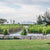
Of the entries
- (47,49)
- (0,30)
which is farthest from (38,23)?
(47,49)

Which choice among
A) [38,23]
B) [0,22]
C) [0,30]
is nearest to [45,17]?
[38,23]

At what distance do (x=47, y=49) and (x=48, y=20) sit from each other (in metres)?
14.6

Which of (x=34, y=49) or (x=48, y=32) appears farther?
(x=48, y=32)

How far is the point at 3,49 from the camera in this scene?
442 cm

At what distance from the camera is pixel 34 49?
14.6 ft

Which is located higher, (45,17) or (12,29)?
(45,17)

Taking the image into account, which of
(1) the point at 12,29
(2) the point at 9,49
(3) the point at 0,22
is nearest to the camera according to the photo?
(2) the point at 9,49

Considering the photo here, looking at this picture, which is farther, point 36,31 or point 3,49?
point 36,31

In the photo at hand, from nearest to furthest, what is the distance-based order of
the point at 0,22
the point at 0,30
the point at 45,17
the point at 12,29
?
the point at 0,30
the point at 12,29
the point at 45,17
the point at 0,22

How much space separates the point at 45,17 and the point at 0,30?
584 centimetres

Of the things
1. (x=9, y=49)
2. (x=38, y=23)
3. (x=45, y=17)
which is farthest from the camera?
(x=38, y=23)

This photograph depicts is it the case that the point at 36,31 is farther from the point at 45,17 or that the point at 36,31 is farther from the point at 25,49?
the point at 25,49

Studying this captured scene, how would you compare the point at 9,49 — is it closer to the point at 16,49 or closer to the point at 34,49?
the point at 16,49

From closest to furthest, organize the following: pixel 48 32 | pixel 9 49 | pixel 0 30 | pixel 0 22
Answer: pixel 9 49 < pixel 48 32 < pixel 0 30 < pixel 0 22
